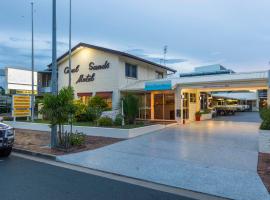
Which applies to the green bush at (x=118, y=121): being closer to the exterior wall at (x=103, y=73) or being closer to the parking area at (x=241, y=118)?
the exterior wall at (x=103, y=73)

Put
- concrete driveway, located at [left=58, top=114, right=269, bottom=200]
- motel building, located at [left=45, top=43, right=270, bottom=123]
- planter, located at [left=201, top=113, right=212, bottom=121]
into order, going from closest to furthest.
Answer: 1. concrete driveway, located at [left=58, top=114, right=269, bottom=200]
2. motel building, located at [left=45, top=43, right=270, bottom=123]
3. planter, located at [left=201, top=113, right=212, bottom=121]

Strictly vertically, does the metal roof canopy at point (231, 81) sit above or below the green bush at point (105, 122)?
above

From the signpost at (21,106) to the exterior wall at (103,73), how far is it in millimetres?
5340

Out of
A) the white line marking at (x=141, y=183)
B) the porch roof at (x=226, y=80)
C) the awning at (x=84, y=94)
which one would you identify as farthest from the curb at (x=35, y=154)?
the awning at (x=84, y=94)

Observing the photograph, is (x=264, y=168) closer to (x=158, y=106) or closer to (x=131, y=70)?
(x=158, y=106)

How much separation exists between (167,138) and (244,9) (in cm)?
886

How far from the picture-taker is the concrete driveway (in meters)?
6.84

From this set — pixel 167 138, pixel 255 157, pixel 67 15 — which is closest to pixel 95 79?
pixel 67 15

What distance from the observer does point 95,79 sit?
24.8 metres

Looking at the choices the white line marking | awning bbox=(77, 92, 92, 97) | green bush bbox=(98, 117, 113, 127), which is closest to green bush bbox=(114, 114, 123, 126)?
green bush bbox=(98, 117, 113, 127)

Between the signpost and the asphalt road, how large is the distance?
13.5 metres

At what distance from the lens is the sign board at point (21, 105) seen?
68.9 feet

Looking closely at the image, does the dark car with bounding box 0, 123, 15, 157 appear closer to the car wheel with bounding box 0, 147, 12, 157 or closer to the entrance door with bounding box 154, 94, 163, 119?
the car wheel with bounding box 0, 147, 12, 157

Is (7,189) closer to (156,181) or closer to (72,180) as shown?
(72,180)
